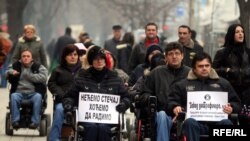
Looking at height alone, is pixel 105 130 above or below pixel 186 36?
below

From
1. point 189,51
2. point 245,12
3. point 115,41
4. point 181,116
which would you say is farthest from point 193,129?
point 115,41

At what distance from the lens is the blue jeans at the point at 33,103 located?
1667 cm

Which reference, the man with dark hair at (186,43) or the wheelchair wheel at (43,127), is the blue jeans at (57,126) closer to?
the man with dark hair at (186,43)

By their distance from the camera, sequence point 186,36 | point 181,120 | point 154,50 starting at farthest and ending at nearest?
point 186,36
point 154,50
point 181,120

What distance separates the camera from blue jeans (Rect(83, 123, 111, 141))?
1262 cm

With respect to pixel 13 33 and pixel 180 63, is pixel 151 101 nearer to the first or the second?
pixel 180 63

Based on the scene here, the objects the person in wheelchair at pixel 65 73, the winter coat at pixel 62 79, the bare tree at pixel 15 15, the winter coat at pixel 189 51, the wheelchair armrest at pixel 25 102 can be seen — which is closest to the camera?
the person in wheelchair at pixel 65 73

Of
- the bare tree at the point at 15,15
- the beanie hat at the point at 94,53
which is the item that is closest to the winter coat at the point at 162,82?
the beanie hat at the point at 94,53

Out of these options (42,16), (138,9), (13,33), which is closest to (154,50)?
(13,33)

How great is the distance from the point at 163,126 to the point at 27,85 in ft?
15.6

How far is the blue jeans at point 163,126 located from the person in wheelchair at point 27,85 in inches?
174

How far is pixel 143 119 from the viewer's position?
1372 cm

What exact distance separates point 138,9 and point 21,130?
37706mm

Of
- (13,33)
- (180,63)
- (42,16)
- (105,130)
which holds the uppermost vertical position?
(42,16)
